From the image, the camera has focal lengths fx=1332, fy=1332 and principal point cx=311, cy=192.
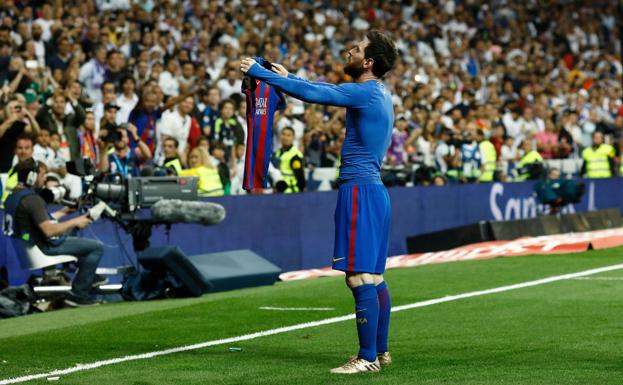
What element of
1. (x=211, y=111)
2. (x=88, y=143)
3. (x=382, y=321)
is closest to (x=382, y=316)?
(x=382, y=321)

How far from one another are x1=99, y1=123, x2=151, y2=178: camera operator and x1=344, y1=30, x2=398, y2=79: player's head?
877cm

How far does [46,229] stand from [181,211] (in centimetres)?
144

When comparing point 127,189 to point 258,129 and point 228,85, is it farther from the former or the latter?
point 228,85

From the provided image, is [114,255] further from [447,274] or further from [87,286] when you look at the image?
[447,274]

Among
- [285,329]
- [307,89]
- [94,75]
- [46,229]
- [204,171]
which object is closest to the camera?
[307,89]

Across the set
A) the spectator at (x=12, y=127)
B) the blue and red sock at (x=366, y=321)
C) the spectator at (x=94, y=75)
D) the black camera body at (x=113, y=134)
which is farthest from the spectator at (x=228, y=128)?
the blue and red sock at (x=366, y=321)

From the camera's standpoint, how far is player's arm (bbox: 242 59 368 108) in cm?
846

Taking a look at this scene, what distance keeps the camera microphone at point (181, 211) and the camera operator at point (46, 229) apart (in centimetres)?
77

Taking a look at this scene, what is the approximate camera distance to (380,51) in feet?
28.7

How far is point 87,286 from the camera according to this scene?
47.4ft

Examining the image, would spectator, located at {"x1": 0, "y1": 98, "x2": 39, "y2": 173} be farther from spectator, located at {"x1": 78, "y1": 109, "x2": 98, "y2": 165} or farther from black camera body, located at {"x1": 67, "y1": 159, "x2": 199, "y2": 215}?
black camera body, located at {"x1": 67, "y1": 159, "x2": 199, "y2": 215}

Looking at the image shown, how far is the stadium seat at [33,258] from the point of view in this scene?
14.4 metres

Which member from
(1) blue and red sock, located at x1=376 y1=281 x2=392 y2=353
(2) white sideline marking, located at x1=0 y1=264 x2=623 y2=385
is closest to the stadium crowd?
(2) white sideline marking, located at x1=0 y1=264 x2=623 y2=385

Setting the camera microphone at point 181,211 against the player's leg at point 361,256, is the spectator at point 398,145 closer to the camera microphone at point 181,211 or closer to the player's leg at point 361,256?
the camera microphone at point 181,211
